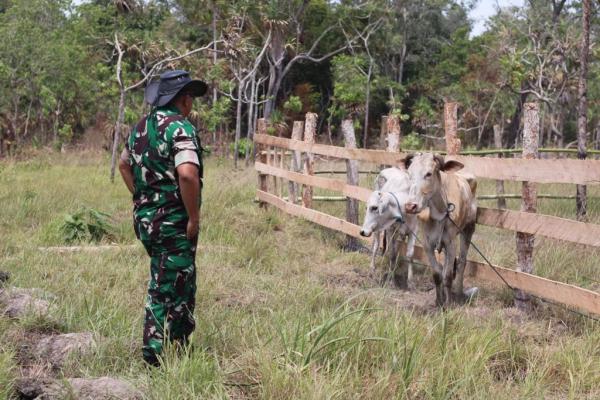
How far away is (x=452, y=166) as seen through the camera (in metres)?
5.22

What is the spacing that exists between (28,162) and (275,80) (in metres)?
16.4

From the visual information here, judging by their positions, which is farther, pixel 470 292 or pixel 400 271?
pixel 400 271

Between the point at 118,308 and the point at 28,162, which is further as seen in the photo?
the point at 28,162

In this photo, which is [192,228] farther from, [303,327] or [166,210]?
[303,327]

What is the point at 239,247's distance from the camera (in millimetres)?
7195

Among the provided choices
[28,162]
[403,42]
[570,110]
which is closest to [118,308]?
[28,162]

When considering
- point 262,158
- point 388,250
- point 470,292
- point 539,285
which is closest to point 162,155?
point 539,285

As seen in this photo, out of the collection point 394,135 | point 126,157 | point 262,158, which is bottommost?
point 262,158

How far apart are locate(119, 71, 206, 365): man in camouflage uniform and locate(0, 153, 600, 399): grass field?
24 cm

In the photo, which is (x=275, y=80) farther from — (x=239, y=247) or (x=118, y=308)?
(x=118, y=308)

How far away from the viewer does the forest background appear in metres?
22.7

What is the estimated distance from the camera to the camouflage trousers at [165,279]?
12.6ft

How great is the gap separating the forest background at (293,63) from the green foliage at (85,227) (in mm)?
11304

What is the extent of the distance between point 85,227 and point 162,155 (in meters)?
4.41
